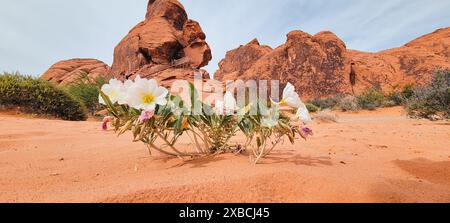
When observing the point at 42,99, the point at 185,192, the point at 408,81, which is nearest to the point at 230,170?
the point at 185,192

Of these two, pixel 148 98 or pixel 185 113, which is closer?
pixel 148 98

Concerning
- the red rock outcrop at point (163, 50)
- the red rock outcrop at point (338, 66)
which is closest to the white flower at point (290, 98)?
the red rock outcrop at point (163, 50)

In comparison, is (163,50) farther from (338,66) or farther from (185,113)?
(185,113)

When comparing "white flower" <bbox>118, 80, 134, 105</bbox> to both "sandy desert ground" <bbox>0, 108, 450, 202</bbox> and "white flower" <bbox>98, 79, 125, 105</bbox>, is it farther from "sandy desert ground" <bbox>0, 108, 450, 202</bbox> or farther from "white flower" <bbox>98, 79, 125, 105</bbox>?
"sandy desert ground" <bbox>0, 108, 450, 202</bbox>

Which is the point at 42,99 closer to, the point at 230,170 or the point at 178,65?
the point at 230,170

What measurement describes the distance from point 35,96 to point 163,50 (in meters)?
12.1

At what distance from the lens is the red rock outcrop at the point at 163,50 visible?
1856 centimetres

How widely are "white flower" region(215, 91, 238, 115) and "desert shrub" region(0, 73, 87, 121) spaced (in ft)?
25.3

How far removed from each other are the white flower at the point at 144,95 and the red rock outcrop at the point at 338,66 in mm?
24617

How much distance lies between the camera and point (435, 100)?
260 inches

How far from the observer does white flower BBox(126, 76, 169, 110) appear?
128 centimetres

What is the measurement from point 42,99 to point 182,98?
7815 mm

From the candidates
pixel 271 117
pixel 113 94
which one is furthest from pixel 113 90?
pixel 271 117
